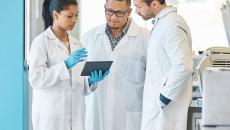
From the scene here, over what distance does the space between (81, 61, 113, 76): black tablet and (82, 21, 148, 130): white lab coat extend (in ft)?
0.56

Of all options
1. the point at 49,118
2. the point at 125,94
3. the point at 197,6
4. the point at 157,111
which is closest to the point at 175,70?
the point at 157,111

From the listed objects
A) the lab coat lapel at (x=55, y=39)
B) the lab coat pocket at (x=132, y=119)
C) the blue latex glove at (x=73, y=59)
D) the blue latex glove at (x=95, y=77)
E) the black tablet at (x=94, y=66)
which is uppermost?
the lab coat lapel at (x=55, y=39)

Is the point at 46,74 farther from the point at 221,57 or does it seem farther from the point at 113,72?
the point at 221,57

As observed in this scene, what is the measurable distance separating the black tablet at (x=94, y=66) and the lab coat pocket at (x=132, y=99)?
0.71ft

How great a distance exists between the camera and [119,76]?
244cm

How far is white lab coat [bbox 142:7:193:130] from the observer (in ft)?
6.55

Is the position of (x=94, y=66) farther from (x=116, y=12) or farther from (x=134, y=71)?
(x=116, y=12)

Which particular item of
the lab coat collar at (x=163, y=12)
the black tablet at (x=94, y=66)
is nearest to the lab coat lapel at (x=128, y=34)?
the black tablet at (x=94, y=66)

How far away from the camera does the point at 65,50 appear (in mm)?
2229

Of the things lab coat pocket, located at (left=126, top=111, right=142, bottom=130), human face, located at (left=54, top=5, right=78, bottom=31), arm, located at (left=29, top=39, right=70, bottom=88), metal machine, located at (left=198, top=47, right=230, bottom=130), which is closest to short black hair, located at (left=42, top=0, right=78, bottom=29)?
human face, located at (left=54, top=5, right=78, bottom=31)

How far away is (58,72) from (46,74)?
0.20ft

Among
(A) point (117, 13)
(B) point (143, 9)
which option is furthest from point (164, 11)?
(A) point (117, 13)

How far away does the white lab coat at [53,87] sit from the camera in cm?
211

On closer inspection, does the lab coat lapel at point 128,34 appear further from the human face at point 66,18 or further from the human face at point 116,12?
the human face at point 66,18
